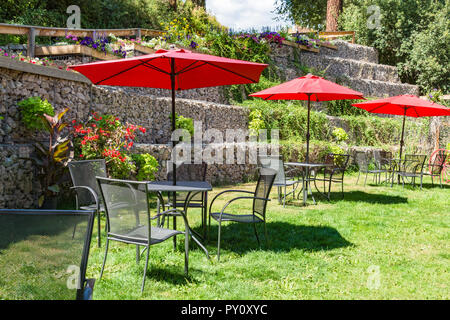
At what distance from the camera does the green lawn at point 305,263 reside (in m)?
3.28

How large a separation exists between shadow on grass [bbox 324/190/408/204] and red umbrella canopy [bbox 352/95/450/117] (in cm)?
213

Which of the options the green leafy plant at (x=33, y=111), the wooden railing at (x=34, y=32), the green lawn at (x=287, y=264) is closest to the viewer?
the green lawn at (x=287, y=264)

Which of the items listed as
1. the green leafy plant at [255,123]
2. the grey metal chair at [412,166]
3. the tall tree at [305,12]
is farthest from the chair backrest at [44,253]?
the tall tree at [305,12]

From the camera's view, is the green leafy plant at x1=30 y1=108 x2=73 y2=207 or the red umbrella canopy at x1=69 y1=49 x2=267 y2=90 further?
the green leafy plant at x1=30 y1=108 x2=73 y2=207

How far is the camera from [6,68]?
5785mm

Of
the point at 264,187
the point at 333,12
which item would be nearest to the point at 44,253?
the point at 264,187

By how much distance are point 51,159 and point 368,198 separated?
5.85 metres

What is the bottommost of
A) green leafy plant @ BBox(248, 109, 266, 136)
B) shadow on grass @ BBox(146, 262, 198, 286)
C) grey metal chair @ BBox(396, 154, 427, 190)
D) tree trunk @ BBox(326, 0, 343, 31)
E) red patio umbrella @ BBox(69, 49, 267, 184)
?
shadow on grass @ BBox(146, 262, 198, 286)

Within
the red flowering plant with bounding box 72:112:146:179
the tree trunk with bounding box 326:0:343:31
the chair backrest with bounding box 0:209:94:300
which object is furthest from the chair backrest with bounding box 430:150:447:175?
the tree trunk with bounding box 326:0:343:31

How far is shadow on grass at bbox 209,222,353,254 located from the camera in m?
4.50

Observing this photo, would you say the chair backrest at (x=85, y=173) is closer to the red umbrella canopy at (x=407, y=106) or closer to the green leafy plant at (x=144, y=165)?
the green leafy plant at (x=144, y=165)

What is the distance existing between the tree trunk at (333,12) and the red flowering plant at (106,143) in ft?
62.1

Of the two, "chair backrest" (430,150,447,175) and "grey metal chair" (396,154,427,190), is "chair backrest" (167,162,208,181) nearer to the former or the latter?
"grey metal chair" (396,154,427,190)

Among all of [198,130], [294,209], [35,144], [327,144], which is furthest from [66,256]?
[327,144]
